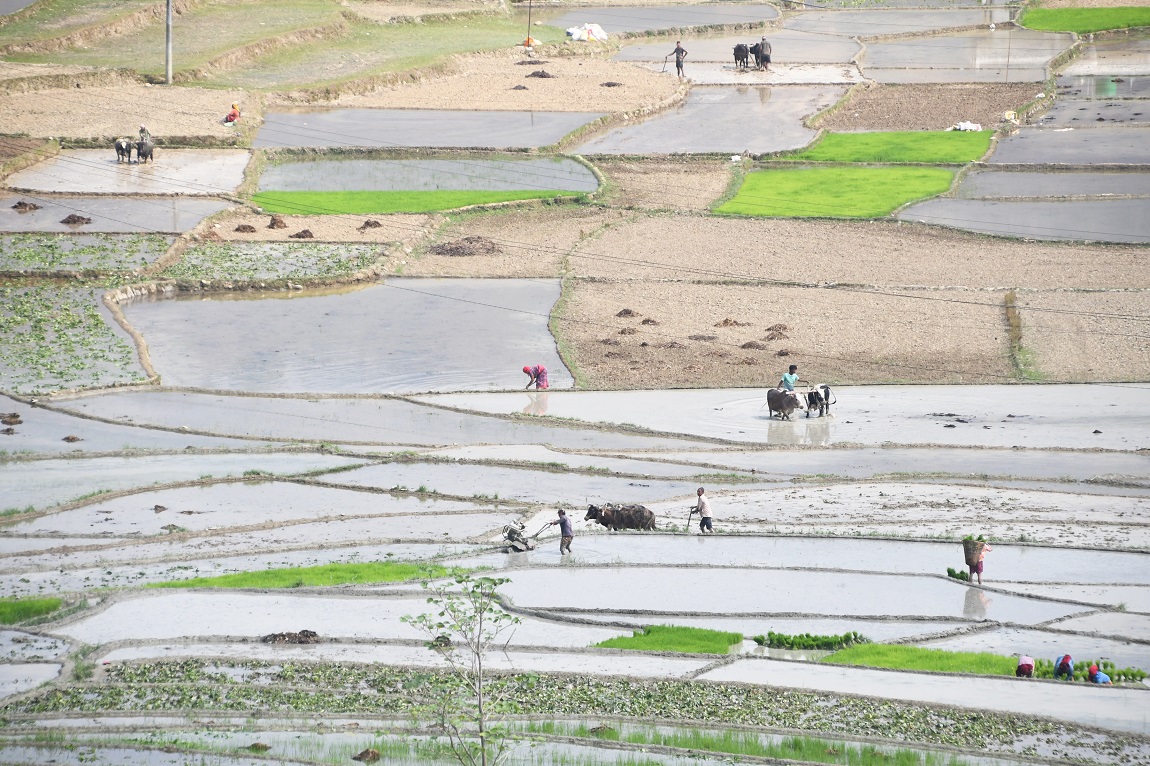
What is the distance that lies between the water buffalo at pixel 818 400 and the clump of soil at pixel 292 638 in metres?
17.1

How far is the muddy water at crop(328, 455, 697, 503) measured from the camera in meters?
32.3

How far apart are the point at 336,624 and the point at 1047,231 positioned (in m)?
36.1

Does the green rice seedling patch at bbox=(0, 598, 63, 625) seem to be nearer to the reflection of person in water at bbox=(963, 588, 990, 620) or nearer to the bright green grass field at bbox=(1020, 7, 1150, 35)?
the reflection of person in water at bbox=(963, 588, 990, 620)

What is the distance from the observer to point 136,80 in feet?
224

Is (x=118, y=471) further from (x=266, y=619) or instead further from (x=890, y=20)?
(x=890, y=20)

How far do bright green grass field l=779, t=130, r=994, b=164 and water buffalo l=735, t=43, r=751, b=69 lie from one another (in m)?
14.2

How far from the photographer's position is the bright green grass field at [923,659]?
2233 centimetres

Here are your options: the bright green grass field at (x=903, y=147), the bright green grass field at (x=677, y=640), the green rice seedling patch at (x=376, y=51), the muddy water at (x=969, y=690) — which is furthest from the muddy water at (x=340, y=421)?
the green rice seedling patch at (x=376, y=51)

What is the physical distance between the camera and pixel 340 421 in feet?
123

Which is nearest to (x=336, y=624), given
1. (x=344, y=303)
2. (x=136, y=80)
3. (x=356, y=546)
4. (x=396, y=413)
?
(x=356, y=546)

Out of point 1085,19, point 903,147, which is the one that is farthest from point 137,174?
point 1085,19

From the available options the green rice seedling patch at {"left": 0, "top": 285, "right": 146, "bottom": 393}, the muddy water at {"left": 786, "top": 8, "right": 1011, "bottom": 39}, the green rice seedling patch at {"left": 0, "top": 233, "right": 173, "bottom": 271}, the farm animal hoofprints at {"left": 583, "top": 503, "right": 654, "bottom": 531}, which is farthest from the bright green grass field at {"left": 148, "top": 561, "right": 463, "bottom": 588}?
the muddy water at {"left": 786, "top": 8, "right": 1011, "bottom": 39}

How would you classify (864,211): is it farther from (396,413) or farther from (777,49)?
(777,49)

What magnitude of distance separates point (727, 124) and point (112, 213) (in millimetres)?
29229
